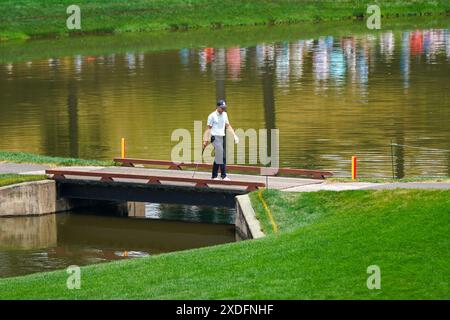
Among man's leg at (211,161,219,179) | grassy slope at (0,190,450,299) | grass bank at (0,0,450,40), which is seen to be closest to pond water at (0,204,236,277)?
man's leg at (211,161,219,179)

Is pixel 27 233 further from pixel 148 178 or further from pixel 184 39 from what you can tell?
pixel 184 39

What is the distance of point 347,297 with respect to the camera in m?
18.9

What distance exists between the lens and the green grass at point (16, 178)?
109 feet

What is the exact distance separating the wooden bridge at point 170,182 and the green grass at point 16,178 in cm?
38

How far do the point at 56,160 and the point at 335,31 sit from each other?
51717 mm

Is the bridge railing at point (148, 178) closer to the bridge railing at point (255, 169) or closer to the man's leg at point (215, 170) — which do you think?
the man's leg at point (215, 170)

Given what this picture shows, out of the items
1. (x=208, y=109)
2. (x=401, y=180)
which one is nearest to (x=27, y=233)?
(x=401, y=180)

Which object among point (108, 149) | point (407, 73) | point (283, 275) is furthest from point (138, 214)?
point (407, 73)

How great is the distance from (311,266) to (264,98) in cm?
3342

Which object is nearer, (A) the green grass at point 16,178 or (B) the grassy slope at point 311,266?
(B) the grassy slope at point 311,266

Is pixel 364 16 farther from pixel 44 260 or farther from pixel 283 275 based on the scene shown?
pixel 283 275

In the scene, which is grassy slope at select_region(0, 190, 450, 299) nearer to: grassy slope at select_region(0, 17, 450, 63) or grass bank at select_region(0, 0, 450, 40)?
grassy slope at select_region(0, 17, 450, 63)

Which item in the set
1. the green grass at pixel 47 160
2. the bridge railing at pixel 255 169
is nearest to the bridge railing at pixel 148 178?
the bridge railing at pixel 255 169

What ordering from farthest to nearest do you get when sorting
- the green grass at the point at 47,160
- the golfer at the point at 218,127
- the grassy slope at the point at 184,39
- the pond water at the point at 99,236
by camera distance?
the grassy slope at the point at 184,39 < the green grass at the point at 47,160 < the golfer at the point at 218,127 < the pond water at the point at 99,236
